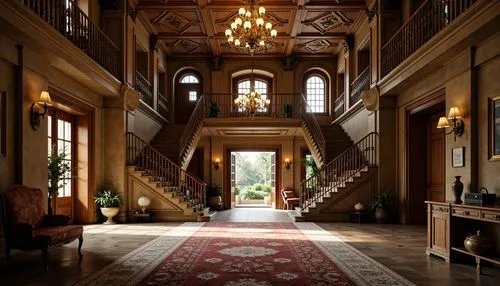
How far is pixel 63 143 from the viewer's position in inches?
432

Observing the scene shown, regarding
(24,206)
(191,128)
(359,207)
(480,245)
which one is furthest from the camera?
(191,128)

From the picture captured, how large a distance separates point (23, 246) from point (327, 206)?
8293mm

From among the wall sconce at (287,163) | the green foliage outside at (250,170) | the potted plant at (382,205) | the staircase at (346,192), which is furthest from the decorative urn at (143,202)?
the green foliage outside at (250,170)

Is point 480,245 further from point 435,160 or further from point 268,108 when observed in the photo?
point 268,108

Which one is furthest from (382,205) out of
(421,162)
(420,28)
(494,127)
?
(494,127)

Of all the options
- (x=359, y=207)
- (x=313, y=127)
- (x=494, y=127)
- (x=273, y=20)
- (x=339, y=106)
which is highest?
(x=273, y=20)

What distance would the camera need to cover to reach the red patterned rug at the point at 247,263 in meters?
5.24

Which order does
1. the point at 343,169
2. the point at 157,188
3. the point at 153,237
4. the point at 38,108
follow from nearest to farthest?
the point at 38,108 → the point at 153,237 → the point at 157,188 → the point at 343,169

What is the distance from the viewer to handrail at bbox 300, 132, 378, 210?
1255cm

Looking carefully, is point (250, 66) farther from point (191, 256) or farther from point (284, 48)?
point (191, 256)

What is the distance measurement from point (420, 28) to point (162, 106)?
1049cm

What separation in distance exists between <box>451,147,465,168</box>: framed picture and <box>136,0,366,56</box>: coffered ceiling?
20.0 ft

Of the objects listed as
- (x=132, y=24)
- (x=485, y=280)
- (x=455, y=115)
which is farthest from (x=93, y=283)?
(x=132, y=24)

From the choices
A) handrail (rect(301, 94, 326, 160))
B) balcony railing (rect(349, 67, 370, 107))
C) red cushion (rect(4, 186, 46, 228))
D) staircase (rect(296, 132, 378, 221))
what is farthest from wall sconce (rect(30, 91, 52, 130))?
balcony railing (rect(349, 67, 370, 107))
